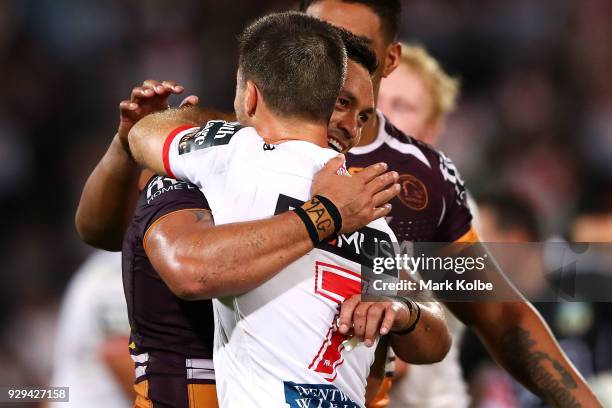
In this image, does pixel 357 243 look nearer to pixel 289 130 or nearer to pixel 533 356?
pixel 289 130

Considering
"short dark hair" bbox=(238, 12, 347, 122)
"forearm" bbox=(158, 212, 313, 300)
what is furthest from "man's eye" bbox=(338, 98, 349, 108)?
"forearm" bbox=(158, 212, 313, 300)

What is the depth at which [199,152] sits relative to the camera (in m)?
2.27

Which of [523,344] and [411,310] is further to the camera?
[523,344]

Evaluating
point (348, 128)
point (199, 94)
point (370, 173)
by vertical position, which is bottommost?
point (370, 173)

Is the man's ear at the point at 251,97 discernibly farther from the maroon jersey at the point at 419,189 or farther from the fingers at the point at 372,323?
the maroon jersey at the point at 419,189

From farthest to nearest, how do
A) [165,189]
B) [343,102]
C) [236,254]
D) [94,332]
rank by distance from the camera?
[94,332]
[343,102]
[165,189]
[236,254]

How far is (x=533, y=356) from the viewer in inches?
123

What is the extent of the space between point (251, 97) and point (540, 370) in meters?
1.39

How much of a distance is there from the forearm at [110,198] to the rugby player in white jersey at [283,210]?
1.60 feet

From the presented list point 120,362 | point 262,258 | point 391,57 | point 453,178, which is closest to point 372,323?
point 262,258

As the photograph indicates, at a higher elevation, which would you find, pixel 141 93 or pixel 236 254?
pixel 141 93

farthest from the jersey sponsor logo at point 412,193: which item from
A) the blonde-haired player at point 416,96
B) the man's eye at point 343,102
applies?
the blonde-haired player at point 416,96

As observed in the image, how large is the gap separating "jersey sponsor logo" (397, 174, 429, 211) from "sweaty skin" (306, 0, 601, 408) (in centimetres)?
19

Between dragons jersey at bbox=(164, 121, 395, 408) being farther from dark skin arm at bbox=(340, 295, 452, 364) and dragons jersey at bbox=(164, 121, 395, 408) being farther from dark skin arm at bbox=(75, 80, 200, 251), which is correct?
dark skin arm at bbox=(75, 80, 200, 251)
